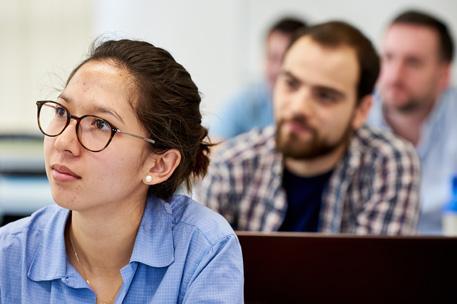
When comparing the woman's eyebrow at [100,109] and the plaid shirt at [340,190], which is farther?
the plaid shirt at [340,190]

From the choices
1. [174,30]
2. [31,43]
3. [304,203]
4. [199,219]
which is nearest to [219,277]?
[199,219]

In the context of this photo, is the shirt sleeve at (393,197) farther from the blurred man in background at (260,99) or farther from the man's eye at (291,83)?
the blurred man in background at (260,99)

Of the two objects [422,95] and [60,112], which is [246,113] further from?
[60,112]

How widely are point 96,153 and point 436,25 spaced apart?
2712mm

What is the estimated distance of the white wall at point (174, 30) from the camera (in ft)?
13.2

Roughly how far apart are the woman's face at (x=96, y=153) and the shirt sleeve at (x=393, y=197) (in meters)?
1.06

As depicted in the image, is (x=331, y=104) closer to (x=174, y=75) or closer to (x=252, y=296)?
(x=252, y=296)

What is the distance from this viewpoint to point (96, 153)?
1.25 m

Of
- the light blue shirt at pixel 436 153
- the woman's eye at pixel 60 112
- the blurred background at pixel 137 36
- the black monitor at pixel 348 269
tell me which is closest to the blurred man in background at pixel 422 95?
the light blue shirt at pixel 436 153

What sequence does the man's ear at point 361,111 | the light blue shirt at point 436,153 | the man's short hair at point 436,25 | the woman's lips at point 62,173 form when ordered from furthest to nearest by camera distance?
the man's short hair at point 436,25 → the light blue shirt at point 436,153 → the man's ear at point 361,111 → the woman's lips at point 62,173

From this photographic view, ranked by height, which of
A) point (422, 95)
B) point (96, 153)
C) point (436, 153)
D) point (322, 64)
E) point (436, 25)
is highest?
point (436, 25)

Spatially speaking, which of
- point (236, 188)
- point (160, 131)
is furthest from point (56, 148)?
point (236, 188)

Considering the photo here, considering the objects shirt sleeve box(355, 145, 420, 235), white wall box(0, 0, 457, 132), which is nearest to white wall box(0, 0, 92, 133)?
white wall box(0, 0, 457, 132)

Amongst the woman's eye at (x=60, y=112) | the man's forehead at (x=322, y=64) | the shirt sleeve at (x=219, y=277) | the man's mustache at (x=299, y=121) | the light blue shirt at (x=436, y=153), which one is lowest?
the light blue shirt at (x=436, y=153)
